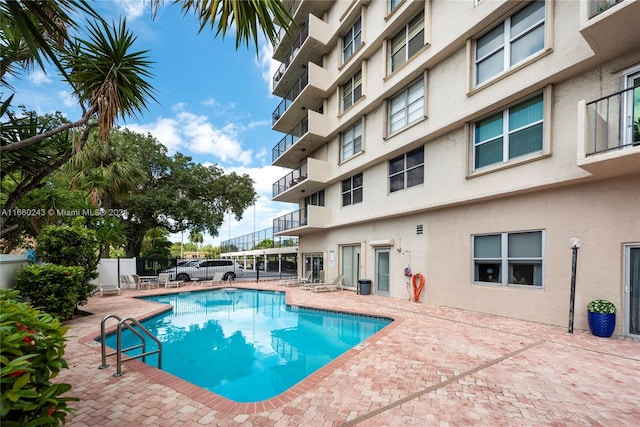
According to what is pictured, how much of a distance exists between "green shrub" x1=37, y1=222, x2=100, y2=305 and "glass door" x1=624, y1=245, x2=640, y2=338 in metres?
15.1

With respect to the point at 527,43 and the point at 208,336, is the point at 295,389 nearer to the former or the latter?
the point at 208,336

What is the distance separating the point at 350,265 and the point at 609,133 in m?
12.0

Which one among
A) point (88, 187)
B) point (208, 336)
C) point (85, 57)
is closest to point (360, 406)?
point (208, 336)

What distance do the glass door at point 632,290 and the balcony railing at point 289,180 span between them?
16260 millimetres

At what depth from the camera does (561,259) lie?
25.6 feet

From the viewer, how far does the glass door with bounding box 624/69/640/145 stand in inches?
249

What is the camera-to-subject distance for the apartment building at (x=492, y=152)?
6.83 metres

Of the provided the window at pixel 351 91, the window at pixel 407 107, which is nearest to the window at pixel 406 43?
the window at pixel 407 107

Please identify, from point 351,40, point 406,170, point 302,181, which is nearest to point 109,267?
point 302,181

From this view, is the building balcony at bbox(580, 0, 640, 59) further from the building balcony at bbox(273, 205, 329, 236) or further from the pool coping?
the building balcony at bbox(273, 205, 329, 236)

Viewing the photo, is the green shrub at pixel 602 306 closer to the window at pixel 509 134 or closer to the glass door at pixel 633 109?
the glass door at pixel 633 109

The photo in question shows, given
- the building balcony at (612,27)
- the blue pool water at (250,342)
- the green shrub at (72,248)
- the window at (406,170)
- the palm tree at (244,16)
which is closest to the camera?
the palm tree at (244,16)

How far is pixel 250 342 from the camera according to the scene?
823 cm

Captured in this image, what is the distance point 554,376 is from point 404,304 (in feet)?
22.0
